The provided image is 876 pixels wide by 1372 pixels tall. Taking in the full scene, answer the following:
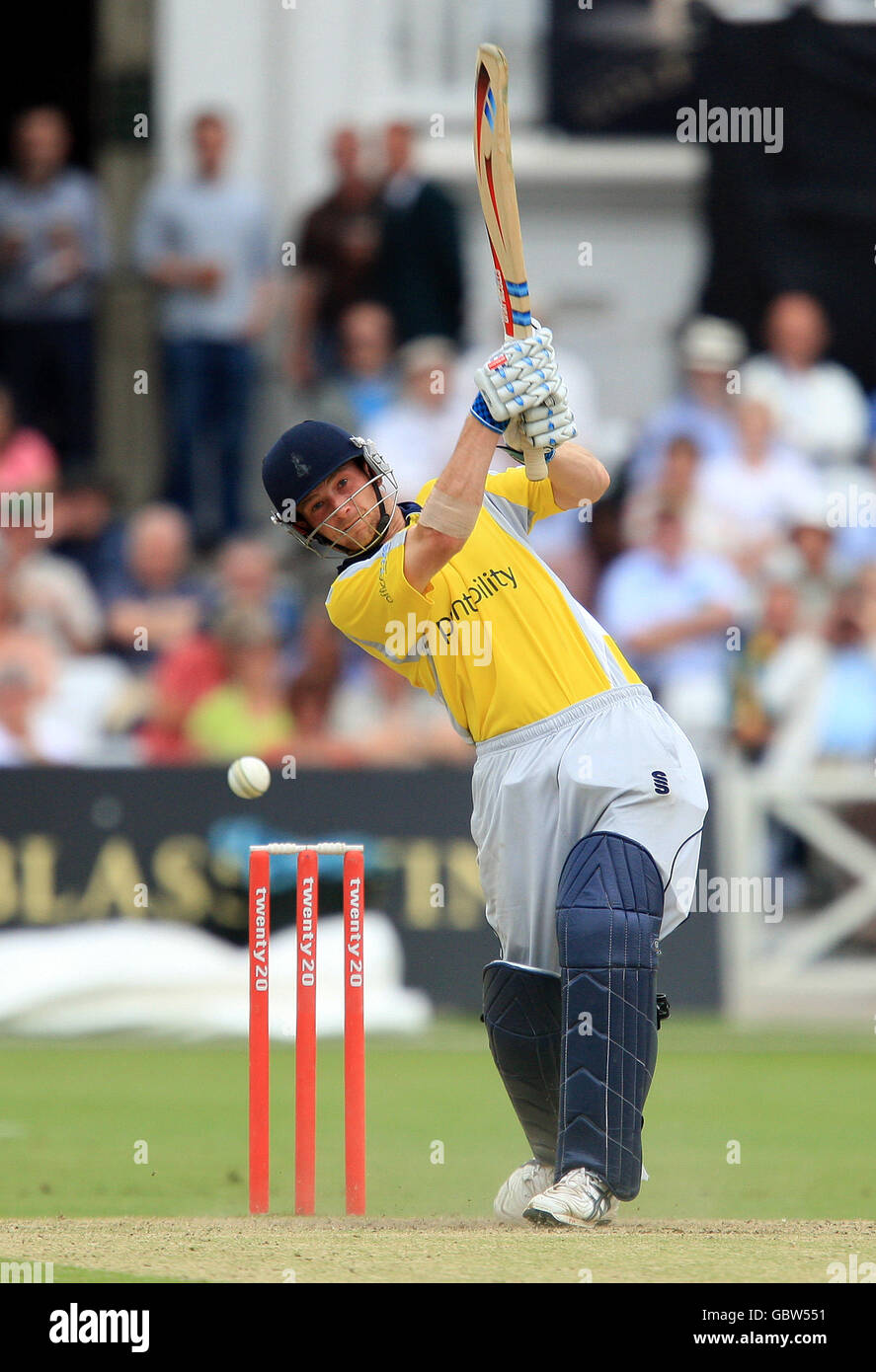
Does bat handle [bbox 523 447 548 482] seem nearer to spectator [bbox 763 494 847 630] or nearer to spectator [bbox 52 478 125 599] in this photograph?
spectator [bbox 763 494 847 630]

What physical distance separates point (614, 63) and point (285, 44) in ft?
8.32

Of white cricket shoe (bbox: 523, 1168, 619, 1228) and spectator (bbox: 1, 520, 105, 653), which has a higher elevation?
spectator (bbox: 1, 520, 105, 653)

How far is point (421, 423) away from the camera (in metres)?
13.5

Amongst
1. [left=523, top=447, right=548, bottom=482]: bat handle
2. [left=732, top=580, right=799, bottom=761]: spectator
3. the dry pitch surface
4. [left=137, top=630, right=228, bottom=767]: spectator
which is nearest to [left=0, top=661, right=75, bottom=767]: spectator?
[left=137, top=630, right=228, bottom=767]: spectator

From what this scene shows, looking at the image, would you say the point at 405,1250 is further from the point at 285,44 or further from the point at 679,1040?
the point at 285,44

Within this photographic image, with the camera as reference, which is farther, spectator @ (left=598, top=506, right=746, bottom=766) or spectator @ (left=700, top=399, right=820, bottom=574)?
spectator @ (left=700, top=399, right=820, bottom=574)

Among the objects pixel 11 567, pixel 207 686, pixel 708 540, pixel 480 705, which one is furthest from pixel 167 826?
pixel 480 705

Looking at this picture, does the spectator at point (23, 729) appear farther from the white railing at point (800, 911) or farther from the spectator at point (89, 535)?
the white railing at point (800, 911)

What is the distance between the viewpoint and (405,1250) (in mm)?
5324

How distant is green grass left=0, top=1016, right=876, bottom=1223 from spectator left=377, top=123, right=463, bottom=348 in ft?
17.5

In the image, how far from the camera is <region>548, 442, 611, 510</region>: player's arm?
19.9ft

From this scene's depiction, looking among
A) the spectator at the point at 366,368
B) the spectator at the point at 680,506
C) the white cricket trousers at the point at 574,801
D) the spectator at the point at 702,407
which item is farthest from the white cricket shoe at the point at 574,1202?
the spectator at the point at 366,368

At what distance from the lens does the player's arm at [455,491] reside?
571 centimetres

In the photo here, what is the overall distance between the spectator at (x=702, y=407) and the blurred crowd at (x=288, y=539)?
0.06ft
